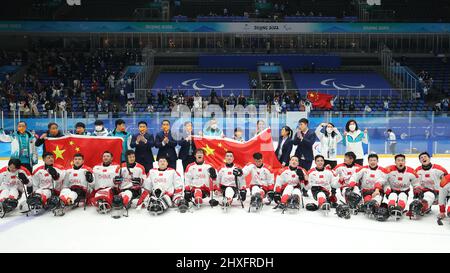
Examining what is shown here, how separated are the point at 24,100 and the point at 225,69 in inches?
388

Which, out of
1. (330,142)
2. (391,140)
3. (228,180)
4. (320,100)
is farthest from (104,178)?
(320,100)

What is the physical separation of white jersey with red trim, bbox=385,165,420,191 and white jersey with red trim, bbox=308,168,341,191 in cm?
71

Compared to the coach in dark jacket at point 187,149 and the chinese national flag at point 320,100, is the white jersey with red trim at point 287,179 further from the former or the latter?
the chinese national flag at point 320,100

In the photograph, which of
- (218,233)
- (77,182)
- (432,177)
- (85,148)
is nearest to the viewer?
(218,233)

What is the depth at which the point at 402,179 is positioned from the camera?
7.62 meters

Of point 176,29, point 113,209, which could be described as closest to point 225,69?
point 176,29

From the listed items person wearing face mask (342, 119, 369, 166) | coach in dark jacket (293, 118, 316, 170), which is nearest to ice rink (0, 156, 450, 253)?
coach in dark jacket (293, 118, 316, 170)

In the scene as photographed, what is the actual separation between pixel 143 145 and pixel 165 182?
1158 mm

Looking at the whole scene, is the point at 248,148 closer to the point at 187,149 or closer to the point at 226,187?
the point at 187,149

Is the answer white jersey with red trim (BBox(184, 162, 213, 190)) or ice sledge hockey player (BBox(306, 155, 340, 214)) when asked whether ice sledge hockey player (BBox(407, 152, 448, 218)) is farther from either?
white jersey with red trim (BBox(184, 162, 213, 190))

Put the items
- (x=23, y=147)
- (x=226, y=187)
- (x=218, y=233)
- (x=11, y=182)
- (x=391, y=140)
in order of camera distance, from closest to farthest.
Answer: (x=218, y=233) < (x=11, y=182) < (x=226, y=187) < (x=23, y=147) < (x=391, y=140)

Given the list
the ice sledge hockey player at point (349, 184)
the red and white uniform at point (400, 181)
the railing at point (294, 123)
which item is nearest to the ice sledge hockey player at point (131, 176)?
the ice sledge hockey player at point (349, 184)

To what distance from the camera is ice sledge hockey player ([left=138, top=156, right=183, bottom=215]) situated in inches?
308

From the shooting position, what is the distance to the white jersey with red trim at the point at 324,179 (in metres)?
7.87
